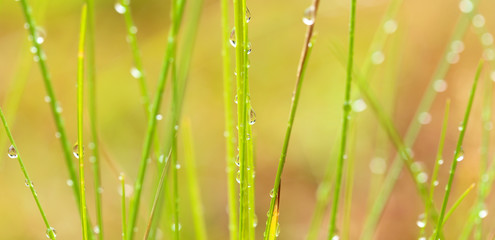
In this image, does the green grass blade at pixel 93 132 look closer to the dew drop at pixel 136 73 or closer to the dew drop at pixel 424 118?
the dew drop at pixel 136 73

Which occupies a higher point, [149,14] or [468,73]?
[149,14]

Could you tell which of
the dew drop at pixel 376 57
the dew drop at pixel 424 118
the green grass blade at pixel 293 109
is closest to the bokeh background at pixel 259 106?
the dew drop at pixel 424 118

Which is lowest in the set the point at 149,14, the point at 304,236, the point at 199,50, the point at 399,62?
the point at 304,236

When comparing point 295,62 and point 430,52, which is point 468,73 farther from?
point 295,62

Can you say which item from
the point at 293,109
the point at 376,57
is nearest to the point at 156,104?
the point at 293,109

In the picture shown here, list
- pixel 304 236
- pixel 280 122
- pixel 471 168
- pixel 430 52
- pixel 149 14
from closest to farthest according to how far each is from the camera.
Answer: pixel 471 168 → pixel 304 236 → pixel 280 122 → pixel 430 52 → pixel 149 14

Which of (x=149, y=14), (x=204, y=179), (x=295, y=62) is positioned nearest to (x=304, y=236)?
(x=204, y=179)

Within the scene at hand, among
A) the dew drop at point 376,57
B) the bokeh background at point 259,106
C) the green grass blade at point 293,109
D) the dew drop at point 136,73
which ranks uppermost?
the bokeh background at point 259,106

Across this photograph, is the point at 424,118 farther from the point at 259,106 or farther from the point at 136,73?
the point at 136,73
